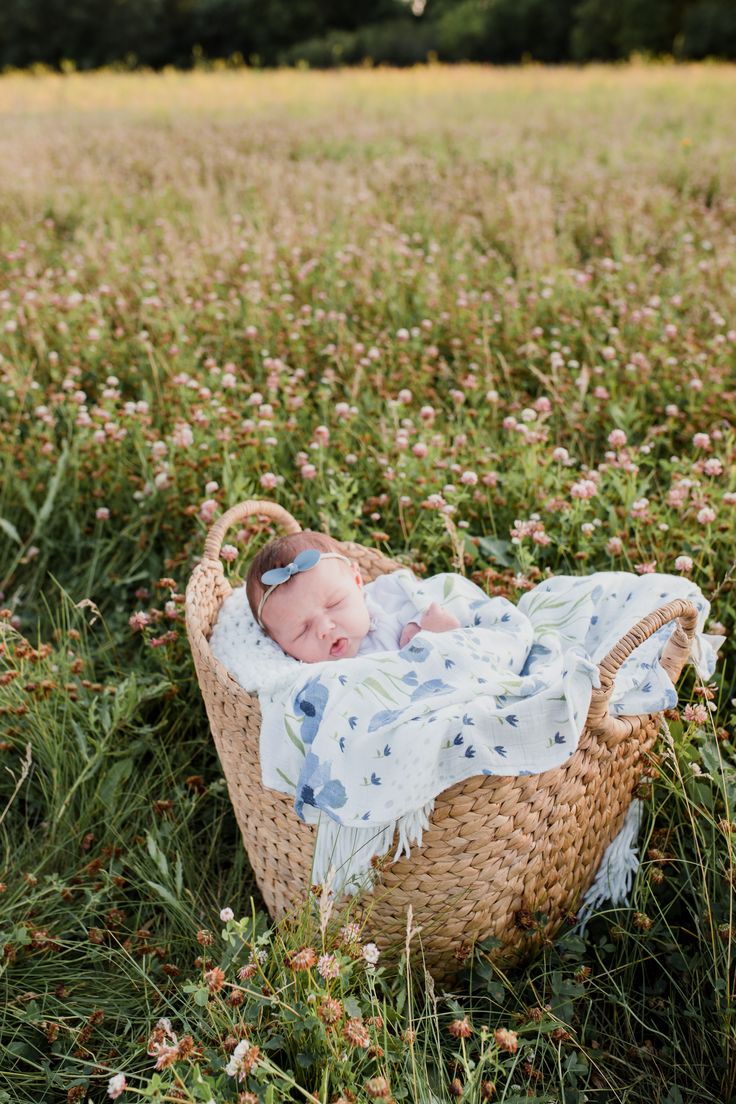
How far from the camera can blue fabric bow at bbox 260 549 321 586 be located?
7.70ft

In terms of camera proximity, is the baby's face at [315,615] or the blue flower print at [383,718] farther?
the baby's face at [315,615]

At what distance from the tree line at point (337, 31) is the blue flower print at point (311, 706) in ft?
91.4

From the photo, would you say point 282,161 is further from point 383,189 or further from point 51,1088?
point 51,1088

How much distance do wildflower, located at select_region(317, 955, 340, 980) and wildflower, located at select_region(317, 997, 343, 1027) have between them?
39 millimetres

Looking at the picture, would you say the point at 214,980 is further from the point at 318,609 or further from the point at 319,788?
the point at 318,609

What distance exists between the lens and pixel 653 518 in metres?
2.88

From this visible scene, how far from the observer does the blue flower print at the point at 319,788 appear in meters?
1.87

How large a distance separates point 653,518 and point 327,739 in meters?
1.44

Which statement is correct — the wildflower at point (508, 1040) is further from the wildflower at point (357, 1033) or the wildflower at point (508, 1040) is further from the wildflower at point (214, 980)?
the wildflower at point (214, 980)

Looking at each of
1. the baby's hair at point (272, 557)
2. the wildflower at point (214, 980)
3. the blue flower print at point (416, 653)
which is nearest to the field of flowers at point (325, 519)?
the wildflower at point (214, 980)

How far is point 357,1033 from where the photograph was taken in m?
1.52

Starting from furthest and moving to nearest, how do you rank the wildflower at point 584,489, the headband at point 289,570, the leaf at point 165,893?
the wildflower at point 584,489 → the headband at point 289,570 → the leaf at point 165,893

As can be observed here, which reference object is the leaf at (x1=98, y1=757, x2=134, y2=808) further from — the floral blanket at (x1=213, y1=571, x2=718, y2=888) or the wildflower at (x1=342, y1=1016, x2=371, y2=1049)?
the wildflower at (x1=342, y1=1016, x2=371, y2=1049)

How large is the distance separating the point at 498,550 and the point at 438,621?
2.21ft
